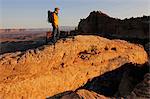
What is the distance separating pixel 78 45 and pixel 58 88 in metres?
1.60

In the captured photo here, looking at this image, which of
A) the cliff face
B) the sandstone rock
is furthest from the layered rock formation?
the cliff face

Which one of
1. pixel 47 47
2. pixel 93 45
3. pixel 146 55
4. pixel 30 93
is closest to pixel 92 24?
pixel 146 55

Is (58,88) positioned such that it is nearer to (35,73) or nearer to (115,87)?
(35,73)

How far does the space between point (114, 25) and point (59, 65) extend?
8158 mm

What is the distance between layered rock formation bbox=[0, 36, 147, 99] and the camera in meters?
7.83

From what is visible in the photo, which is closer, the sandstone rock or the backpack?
the sandstone rock

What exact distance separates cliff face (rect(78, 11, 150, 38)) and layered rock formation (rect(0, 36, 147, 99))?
15.3 ft

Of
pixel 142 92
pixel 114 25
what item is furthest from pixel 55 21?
pixel 114 25

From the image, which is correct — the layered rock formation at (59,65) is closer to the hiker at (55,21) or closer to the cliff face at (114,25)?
the hiker at (55,21)

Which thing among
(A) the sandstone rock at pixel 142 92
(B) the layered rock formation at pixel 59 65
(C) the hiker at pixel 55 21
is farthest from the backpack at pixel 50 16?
(A) the sandstone rock at pixel 142 92

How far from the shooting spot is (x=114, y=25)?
53.9 ft

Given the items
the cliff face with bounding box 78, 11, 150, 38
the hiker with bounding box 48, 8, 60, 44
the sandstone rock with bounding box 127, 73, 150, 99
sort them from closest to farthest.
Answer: the sandstone rock with bounding box 127, 73, 150, 99 → the hiker with bounding box 48, 8, 60, 44 → the cliff face with bounding box 78, 11, 150, 38

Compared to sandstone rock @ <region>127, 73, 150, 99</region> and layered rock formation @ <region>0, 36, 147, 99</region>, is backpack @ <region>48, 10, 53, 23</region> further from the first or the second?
sandstone rock @ <region>127, 73, 150, 99</region>

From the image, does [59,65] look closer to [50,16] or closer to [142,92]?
[50,16]
